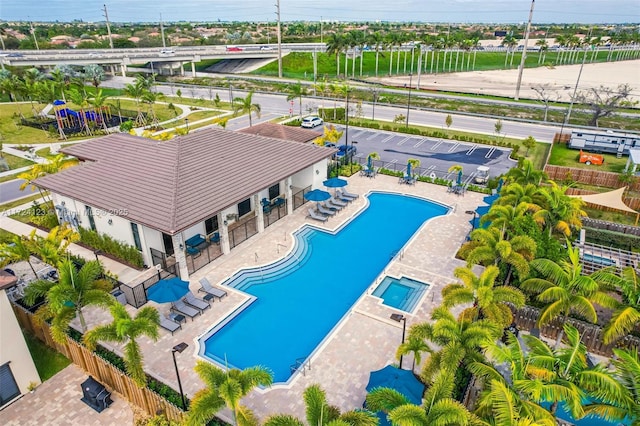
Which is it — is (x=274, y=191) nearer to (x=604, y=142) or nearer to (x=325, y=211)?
(x=325, y=211)

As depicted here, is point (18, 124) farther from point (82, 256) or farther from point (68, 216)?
point (82, 256)

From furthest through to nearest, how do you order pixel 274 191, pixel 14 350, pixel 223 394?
pixel 274 191, pixel 14 350, pixel 223 394

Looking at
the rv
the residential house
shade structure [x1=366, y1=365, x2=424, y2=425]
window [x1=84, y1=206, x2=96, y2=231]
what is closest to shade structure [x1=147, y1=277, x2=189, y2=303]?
the residential house

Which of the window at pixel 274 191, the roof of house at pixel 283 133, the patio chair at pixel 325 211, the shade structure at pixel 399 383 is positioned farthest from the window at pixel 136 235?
the roof of house at pixel 283 133

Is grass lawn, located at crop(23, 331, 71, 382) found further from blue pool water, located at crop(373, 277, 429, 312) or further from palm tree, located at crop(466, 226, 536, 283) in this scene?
palm tree, located at crop(466, 226, 536, 283)

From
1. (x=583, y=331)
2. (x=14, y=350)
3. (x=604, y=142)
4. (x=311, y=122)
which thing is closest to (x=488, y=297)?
(x=583, y=331)

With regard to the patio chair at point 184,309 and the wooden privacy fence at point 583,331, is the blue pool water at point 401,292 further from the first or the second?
the patio chair at point 184,309

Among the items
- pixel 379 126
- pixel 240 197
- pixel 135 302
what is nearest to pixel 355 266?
pixel 240 197
